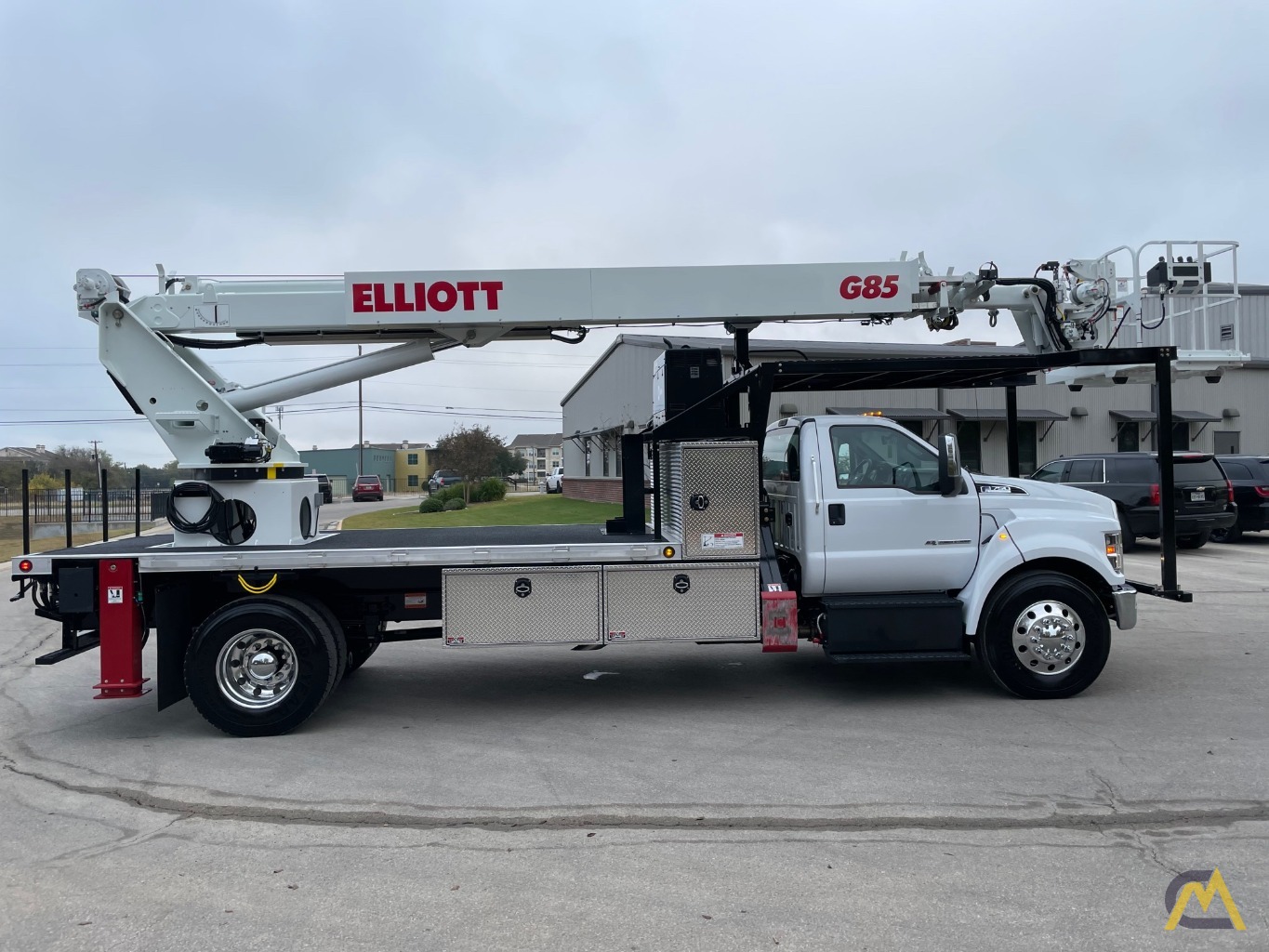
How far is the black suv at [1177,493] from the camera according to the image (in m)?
16.5

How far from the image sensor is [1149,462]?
55.5ft

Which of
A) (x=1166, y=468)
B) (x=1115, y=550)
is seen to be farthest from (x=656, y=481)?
(x=1166, y=468)

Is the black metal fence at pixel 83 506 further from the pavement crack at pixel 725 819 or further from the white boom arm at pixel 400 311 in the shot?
the pavement crack at pixel 725 819

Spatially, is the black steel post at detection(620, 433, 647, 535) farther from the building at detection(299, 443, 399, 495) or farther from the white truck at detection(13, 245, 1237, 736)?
the building at detection(299, 443, 399, 495)

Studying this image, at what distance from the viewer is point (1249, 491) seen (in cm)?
1850

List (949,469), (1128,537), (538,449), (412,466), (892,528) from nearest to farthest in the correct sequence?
1. (949,469)
2. (892,528)
3. (1128,537)
4. (412,466)
5. (538,449)

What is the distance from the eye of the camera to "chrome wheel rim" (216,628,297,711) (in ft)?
22.0

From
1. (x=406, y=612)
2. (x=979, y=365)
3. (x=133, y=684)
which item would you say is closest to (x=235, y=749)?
(x=133, y=684)

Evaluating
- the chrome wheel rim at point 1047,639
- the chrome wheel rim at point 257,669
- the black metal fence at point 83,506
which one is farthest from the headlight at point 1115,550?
the black metal fence at point 83,506

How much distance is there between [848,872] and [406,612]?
4103 mm

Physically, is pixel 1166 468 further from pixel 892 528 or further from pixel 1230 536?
pixel 1230 536

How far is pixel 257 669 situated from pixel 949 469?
17.6 ft

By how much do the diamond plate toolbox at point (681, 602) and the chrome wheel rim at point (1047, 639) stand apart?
82.1 inches

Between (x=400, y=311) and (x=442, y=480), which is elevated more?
(x=400, y=311)
